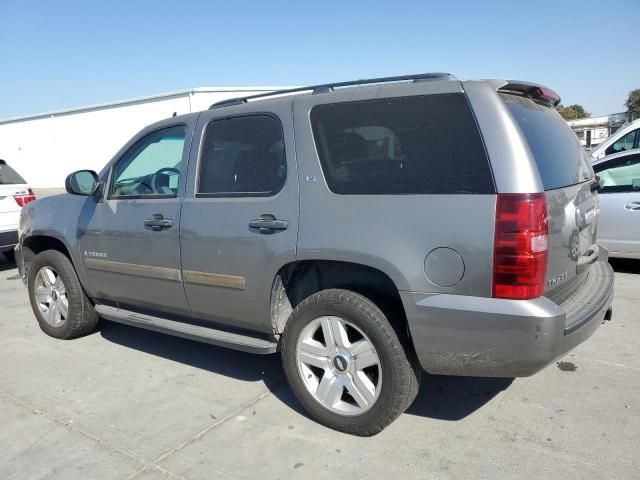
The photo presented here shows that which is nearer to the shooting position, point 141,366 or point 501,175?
point 501,175

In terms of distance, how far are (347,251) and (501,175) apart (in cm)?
88

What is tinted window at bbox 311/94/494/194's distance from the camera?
2625 millimetres

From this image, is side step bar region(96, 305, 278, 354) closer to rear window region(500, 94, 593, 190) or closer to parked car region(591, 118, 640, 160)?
rear window region(500, 94, 593, 190)

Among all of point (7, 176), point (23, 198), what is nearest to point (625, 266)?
point (23, 198)

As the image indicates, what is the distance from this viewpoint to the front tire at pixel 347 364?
283cm

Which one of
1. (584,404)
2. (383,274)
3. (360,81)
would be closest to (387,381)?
(383,274)

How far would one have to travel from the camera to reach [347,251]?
288cm

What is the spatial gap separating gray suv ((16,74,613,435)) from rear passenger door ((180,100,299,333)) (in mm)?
11

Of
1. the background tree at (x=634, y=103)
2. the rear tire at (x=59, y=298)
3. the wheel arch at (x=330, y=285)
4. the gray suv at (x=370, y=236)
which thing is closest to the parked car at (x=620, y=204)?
the gray suv at (x=370, y=236)

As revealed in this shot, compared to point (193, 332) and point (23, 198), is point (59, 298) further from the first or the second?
point (23, 198)

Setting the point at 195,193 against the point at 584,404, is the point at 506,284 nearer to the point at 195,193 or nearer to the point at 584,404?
the point at 584,404

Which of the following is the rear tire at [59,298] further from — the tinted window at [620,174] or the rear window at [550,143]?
the tinted window at [620,174]

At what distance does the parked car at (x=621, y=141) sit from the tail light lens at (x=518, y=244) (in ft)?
24.3

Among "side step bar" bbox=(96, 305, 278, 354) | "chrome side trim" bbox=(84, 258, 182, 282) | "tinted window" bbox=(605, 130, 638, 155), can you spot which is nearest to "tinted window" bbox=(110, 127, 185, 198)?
"chrome side trim" bbox=(84, 258, 182, 282)
